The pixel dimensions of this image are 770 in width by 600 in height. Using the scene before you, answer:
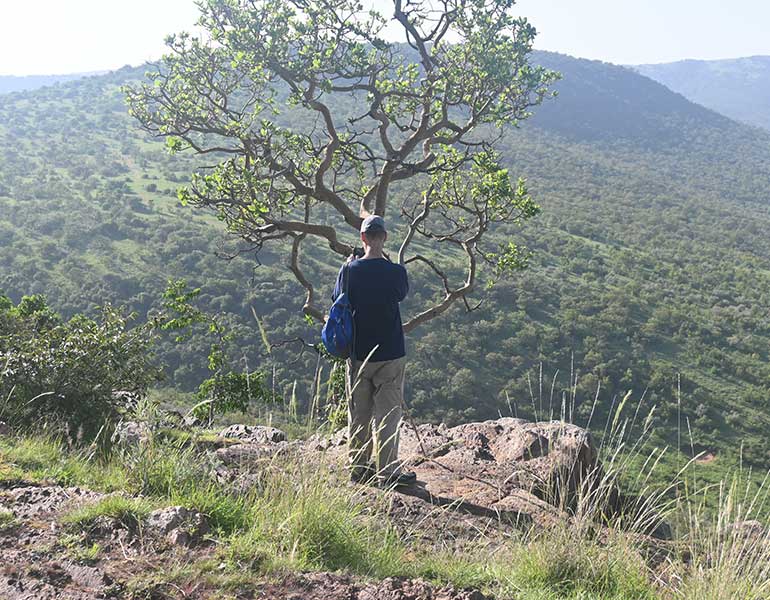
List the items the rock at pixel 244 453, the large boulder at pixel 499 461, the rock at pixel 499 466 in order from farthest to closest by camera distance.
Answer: the large boulder at pixel 499 461
the rock at pixel 499 466
the rock at pixel 244 453

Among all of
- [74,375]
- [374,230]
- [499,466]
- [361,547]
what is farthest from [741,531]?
[74,375]

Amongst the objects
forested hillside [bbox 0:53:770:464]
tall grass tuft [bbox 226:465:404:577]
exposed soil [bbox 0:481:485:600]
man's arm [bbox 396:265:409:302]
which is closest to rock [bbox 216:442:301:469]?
forested hillside [bbox 0:53:770:464]

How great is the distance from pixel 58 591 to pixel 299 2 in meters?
8.04

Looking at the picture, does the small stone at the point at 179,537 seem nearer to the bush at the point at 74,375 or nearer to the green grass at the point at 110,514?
the green grass at the point at 110,514

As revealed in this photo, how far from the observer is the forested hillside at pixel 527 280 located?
1190 inches

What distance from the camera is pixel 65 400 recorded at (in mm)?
5418

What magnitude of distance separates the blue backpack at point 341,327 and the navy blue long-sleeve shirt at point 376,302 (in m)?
0.05

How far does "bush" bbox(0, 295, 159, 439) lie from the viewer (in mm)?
5164

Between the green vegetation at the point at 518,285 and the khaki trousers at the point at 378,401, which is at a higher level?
the khaki trousers at the point at 378,401

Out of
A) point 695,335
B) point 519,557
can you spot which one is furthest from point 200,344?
point 695,335

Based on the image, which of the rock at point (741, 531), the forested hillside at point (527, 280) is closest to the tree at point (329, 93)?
the forested hillside at point (527, 280)

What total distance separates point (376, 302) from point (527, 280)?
41124mm

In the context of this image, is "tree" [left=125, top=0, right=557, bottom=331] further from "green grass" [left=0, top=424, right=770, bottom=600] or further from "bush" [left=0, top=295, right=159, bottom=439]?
"green grass" [left=0, top=424, right=770, bottom=600]

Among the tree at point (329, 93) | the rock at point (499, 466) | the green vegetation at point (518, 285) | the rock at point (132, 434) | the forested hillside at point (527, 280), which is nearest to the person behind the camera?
the rock at point (132, 434)
